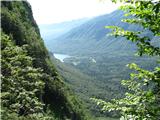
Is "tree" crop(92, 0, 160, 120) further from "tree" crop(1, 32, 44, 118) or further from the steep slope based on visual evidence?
the steep slope

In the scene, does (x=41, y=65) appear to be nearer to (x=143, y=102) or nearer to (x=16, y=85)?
(x=16, y=85)

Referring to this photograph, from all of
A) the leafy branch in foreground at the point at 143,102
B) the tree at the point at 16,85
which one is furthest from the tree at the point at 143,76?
the tree at the point at 16,85

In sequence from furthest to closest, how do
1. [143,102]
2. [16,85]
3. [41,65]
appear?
[41,65] → [16,85] → [143,102]

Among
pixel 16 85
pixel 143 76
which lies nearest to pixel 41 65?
pixel 16 85

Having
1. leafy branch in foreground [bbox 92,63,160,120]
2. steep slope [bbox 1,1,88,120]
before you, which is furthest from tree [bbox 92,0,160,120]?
steep slope [bbox 1,1,88,120]

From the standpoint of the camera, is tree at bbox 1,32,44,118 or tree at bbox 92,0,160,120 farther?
tree at bbox 1,32,44,118

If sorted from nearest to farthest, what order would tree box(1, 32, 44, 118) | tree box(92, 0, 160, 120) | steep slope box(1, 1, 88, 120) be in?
tree box(92, 0, 160, 120)
tree box(1, 32, 44, 118)
steep slope box(1, 1, 88, 120)

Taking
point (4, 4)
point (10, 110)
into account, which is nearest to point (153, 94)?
point (10, 110)

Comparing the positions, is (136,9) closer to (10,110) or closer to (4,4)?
(10,110)

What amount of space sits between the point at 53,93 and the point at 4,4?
33912 mm

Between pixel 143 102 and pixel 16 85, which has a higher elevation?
pixel 143 102

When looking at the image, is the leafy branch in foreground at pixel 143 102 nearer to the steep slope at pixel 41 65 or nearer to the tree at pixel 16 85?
the tree at pixel 16 85

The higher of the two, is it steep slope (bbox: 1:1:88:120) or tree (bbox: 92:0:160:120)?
tree (bbox: 92:0:160:120)

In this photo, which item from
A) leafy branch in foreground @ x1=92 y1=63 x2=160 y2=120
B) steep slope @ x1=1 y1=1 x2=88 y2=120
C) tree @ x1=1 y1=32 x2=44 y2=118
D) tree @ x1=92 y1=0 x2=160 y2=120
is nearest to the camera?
tree @ x1=92 y1=0 x2=160 y2=120
